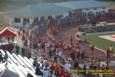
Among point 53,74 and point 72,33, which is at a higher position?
point 53,74

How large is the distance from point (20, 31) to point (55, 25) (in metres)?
3.36

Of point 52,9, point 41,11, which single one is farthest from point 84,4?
point 41,11

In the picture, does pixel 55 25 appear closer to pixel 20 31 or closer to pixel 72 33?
pixel 72 33

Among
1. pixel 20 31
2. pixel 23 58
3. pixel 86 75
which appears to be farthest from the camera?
pixel 20 31

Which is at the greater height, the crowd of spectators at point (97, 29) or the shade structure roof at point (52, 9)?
the shade structure roof at point (52, 9)

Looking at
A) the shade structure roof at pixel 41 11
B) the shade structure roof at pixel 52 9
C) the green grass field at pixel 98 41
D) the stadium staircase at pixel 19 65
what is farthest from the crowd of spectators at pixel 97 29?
the stadium staircase at pixel 19 65

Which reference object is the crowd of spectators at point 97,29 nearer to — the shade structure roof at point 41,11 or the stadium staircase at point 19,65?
the shade structure roof at point 41,11

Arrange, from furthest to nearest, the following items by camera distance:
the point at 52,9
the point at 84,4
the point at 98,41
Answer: the point at 84,4 → the point at 52,9 → the point at 98,41

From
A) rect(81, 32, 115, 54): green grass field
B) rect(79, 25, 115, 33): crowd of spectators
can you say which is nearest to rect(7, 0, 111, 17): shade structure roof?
rect(79, 25, 115, 33): crowd of spectators

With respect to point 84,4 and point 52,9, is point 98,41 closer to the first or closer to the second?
point 52,9

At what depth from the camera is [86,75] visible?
14.0 meters

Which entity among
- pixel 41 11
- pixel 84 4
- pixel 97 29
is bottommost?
pixel 97 29

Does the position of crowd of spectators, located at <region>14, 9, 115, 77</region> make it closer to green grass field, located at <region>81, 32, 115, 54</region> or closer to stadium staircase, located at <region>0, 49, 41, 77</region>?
stadium staircase, located at <region>0, 49, 41, 77</region>

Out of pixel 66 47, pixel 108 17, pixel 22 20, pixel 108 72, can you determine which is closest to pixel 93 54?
pixel 66 47
